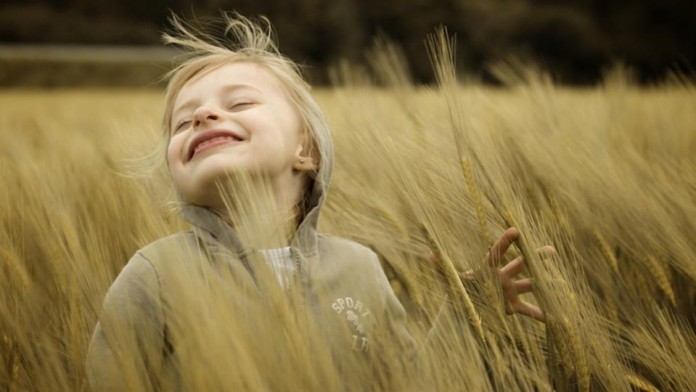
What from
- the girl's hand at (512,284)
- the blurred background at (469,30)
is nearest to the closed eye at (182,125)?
the girl's hand at (512,284)

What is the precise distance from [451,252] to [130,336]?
349 mm

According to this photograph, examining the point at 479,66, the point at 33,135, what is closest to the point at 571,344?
the point at 33,135

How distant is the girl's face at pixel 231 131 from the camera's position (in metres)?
0.67

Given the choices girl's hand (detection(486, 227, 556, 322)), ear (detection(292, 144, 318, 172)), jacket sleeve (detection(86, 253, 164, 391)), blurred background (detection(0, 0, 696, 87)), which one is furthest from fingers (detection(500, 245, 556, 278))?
blurred background (detection(0, 0, 696, 87))

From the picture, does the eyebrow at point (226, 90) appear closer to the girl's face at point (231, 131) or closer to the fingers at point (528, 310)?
the girl's face at point (231, 131)

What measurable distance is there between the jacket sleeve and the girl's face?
0.34 feet

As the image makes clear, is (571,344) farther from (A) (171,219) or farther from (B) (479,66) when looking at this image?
(B) (479,66)

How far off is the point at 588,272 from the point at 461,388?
450 millimetres

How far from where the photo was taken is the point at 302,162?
74 cm

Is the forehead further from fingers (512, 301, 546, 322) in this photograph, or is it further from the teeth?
fingers (512, 301, 546, 322)

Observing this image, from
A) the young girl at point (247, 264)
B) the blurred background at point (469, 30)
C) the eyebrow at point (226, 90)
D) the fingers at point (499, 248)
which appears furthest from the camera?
the blurred background at point (469, 30)

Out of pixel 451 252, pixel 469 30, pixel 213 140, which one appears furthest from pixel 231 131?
pixel 469 30

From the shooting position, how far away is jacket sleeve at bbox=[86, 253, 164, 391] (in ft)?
1.68

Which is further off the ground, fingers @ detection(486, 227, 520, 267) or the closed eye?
the closed eye
